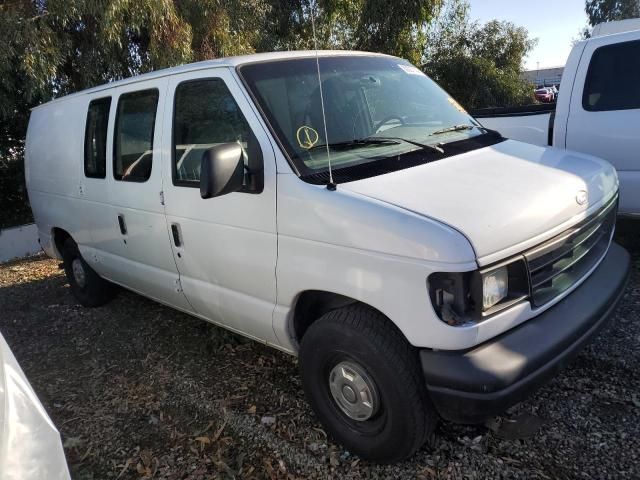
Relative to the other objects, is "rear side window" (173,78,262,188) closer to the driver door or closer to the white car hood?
the driver door

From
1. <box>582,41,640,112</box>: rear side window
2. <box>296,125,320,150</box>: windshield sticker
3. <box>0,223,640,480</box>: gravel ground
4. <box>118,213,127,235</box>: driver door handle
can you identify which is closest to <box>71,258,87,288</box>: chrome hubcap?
<box>0,223,640,480</box>: gravel ground

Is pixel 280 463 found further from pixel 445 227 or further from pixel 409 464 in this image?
pixel 445 227

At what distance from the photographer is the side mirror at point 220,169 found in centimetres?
259

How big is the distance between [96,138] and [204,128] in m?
1.60

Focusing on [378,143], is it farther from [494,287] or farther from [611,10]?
[611,10]

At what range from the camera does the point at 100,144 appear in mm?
4324

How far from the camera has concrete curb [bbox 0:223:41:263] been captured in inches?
361

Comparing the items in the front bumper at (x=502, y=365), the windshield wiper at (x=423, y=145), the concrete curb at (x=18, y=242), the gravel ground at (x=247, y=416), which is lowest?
the concrete curb at (x=18, y=242)

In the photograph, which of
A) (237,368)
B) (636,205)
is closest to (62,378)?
(237,368)

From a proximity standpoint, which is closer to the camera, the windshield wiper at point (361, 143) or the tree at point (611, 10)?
the windshield wiper at point (361, 143)

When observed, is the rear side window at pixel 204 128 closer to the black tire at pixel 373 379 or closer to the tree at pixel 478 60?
the black tire at pixel 373 379

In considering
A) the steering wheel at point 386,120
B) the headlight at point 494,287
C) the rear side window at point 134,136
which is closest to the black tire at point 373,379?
the headlight at point 494,287

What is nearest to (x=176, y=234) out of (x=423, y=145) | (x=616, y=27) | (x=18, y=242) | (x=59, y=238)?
(x=423, y=145)

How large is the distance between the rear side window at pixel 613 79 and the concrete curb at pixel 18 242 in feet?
27.8
